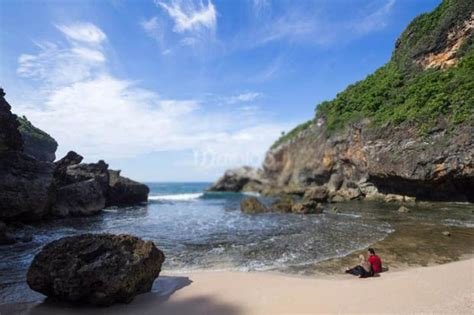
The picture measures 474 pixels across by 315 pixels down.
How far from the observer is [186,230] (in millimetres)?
20656

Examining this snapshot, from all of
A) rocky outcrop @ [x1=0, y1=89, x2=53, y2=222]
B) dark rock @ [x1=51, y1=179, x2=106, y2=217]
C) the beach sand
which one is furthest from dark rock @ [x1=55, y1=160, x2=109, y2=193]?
the beach sand

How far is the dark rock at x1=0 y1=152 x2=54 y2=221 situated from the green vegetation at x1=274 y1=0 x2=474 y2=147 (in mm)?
31360

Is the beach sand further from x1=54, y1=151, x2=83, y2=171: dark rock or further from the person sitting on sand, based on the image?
x1=54, y1=151, x2=83, y2=171: dark rock

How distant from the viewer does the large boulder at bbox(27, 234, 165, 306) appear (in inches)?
295

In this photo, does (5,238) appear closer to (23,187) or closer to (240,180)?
(23,187)

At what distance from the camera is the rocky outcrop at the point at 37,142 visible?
39.4 m

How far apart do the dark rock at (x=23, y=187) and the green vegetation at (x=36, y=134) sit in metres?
20.9

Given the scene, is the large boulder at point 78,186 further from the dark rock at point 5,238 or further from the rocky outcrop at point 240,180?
the rocky outcrop at point 240,180

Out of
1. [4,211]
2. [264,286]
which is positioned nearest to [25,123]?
[4,211]

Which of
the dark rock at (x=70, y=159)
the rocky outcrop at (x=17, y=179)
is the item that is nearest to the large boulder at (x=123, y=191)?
the dark rock at (x=70, y=159)

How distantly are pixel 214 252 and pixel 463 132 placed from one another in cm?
2355

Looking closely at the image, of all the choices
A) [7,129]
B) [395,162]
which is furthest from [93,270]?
[395,162]

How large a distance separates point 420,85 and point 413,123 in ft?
18.8

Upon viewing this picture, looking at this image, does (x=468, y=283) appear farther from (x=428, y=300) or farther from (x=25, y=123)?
(x=25, y=123)
